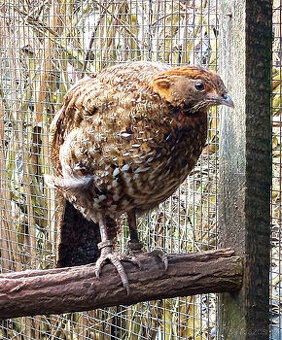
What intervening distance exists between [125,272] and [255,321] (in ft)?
1.35

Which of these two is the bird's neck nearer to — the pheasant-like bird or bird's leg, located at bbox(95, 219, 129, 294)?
the pheasant-like bird

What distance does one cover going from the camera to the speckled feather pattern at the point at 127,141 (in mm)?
1988

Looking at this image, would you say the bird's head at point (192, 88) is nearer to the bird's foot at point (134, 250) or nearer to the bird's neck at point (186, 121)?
the bird's neck at point (186, 121)

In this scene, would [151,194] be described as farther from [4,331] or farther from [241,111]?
[4,331]

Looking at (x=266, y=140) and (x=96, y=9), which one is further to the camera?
(x=96, y=9)

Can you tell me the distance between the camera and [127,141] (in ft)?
6.59

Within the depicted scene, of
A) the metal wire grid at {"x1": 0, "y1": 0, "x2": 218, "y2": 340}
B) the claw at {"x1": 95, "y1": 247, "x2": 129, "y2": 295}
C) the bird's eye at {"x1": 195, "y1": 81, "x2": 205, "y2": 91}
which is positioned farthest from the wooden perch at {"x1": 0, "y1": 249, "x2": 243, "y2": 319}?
the metal wire grid at {"x1": 0, "y1": 0, "x2": 218, "y2": 340}

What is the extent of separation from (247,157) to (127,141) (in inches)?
14.6

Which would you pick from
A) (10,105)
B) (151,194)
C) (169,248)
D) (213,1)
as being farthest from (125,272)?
(10,105)

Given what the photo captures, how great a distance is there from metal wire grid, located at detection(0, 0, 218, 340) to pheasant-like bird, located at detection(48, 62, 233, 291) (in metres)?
0.87

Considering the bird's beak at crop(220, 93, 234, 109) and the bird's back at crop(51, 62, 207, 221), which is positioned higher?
the bird's beak at crop(220, 93, 234, 109)

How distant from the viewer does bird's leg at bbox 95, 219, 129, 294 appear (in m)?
1.92

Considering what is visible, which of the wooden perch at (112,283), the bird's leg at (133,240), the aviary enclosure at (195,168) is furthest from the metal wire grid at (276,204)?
the wooden perch at (112,283)

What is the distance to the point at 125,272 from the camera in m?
1.94
